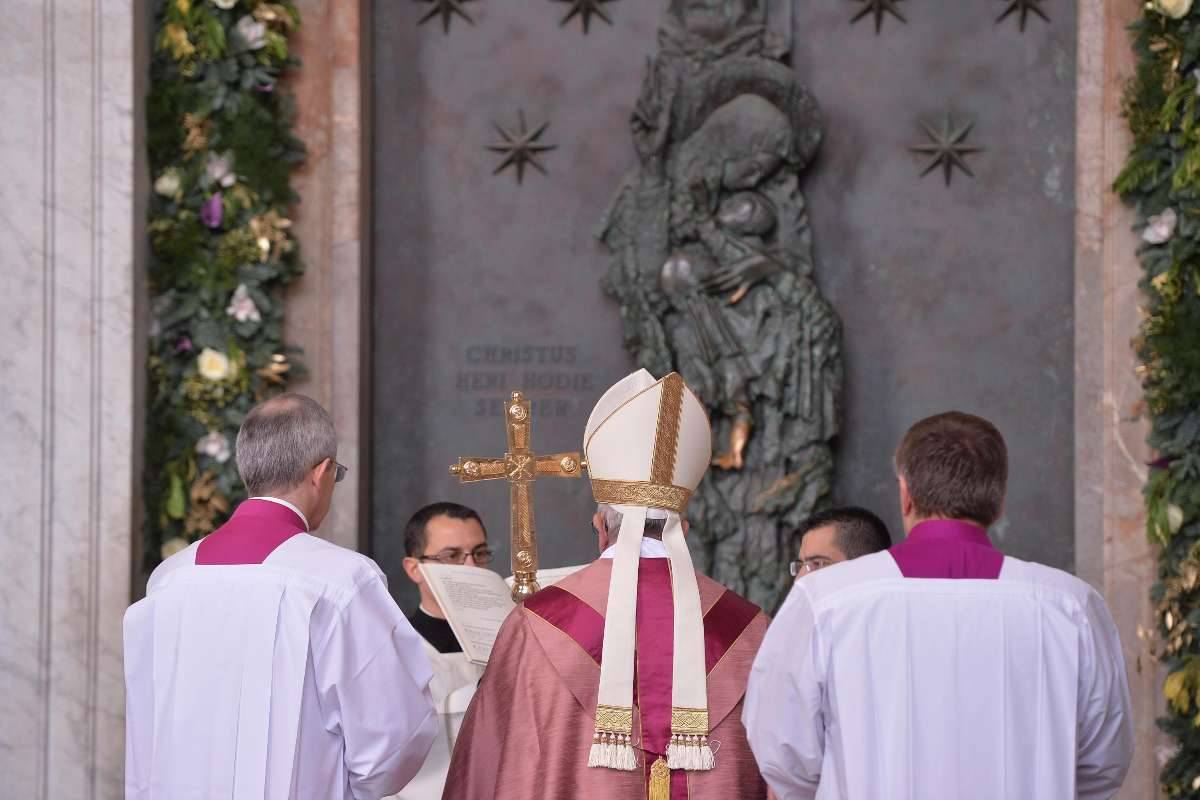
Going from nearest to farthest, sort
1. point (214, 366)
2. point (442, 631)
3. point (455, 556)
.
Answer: point (442, 631)
point (455, 556)
point (214, 366)

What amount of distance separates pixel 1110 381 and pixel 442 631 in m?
3.20

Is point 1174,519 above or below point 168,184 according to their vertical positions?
below

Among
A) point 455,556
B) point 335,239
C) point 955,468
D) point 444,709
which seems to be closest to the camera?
point 955,468

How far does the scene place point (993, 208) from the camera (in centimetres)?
705

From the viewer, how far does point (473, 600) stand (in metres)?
4.27

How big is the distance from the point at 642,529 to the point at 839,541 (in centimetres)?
103

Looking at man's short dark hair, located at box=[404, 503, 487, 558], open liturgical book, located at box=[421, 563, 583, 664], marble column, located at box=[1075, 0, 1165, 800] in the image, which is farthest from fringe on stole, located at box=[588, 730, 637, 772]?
marble column, located at box=[1075, 0, 1165, 800]

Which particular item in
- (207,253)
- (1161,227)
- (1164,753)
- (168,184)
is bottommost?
(1164,753)

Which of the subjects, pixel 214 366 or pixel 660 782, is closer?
pixel 660 782

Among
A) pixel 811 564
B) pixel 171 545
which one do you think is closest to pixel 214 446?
pixel 171 545

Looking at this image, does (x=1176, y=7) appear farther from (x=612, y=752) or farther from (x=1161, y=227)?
(x=612, y=752)

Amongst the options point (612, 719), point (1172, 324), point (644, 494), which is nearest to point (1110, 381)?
point (1172, 324)

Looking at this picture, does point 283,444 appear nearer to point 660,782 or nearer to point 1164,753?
point 660,782

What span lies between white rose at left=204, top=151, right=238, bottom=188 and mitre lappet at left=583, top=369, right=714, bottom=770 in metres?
3.17
